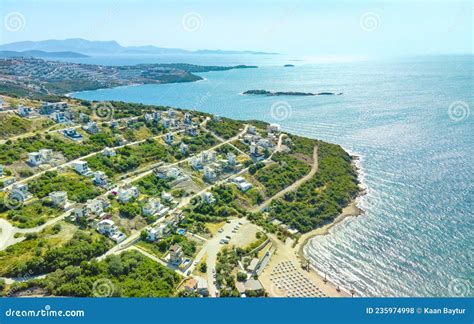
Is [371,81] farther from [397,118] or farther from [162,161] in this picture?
[162,161]

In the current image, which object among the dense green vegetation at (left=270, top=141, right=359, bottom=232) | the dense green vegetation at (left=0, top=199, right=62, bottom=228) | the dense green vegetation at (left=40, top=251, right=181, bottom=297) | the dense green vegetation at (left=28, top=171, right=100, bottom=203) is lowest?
the dense green vegetation at (left=270, top=141, right=359, bottom=232)

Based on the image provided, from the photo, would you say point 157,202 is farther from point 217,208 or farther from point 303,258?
point 303,258

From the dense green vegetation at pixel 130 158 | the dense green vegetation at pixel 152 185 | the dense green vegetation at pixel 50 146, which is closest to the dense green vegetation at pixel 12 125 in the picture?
the dense green vegetation at pixel 50 146

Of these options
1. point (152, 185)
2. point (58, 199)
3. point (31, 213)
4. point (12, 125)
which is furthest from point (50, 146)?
point (31, 213)

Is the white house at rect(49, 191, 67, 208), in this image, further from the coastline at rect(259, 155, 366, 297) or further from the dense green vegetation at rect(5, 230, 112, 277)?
the coastline at rect(259, 155, 366, 297)

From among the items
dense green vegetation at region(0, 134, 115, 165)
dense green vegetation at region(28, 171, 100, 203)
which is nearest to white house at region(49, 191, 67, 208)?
dense green vegetation at region(28, 171, 100, 203)

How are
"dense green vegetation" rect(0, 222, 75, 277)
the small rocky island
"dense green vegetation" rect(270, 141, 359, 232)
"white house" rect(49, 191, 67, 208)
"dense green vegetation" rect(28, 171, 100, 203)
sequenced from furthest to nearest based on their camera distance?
1. the small rocky island
2. "dense green vegetation" rect(270, 141, 359, 232)
3. "dense green vegetation" rect(28, 171, 100, 203)
4. "white house" rect(49, 191, 67, 208)
5. "dense green vegetation" rect(0, 222, 75, 277)
